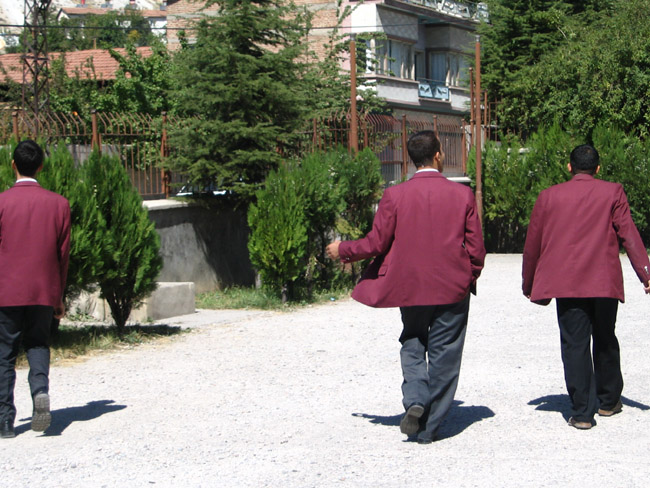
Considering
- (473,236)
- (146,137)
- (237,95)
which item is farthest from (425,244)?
(146,137)

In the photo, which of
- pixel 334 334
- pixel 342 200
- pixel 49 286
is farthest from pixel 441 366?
pixel 342 200

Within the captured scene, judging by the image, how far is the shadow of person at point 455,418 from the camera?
20.1 feet

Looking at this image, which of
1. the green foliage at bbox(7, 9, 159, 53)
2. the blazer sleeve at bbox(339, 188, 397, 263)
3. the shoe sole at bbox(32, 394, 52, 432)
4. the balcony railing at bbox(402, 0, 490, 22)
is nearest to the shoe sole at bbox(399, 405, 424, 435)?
the blazer sleeve at bbox(339, 188, 397, 263)

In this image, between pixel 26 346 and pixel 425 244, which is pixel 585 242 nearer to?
pixel 425 244

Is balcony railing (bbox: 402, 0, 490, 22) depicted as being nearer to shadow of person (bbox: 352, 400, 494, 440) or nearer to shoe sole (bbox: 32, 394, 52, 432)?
shadow of person (bbox: 352, 400, 494, 440)

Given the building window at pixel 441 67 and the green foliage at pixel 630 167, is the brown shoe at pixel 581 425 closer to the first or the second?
the green foliage at pixel 630 167

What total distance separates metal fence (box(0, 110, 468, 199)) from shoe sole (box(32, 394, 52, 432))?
481 centimetres

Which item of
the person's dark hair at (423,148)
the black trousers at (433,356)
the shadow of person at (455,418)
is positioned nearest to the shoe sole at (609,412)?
the shadow of person at (455,418)

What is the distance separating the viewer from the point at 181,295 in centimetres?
1234

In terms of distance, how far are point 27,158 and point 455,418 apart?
3.37 m

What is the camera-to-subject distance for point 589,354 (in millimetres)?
6223

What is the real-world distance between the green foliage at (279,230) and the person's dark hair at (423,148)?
6.88 metres

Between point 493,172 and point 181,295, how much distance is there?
11.5 metres

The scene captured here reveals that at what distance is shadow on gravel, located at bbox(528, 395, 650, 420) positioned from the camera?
21.9 feet
